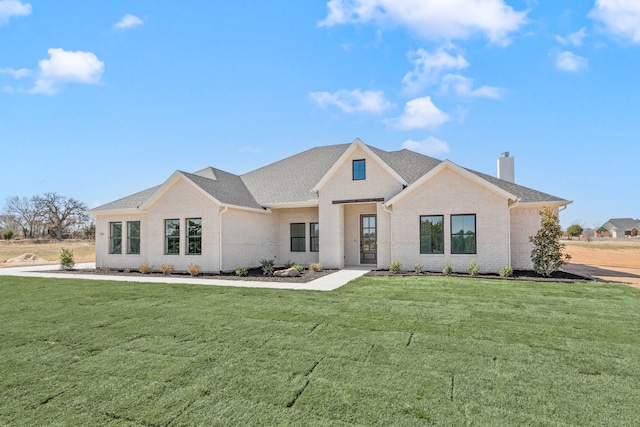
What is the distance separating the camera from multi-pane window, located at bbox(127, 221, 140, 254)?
700 inches

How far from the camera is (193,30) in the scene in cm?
1259

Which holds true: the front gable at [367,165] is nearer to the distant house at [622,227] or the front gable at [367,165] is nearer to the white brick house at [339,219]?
the white brick house at [339,219]

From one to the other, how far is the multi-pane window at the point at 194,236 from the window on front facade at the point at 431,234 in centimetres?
1019

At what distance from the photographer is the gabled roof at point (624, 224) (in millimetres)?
83062

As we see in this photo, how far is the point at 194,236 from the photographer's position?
16250 mm

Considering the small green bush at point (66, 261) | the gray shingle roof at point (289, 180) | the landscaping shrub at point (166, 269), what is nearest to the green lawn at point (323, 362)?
the landscaping shrub at point (166, 269)

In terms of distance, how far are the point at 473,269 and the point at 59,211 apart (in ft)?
216

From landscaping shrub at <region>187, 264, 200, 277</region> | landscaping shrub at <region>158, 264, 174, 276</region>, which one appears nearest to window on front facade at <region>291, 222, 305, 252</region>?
landscaping shrub at <region>187, 264, 200, 277</region>

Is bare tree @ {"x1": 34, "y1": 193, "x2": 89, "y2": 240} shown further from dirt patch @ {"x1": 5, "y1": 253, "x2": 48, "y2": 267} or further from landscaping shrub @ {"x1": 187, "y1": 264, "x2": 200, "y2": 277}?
landscaping shrub @ {"x1": 187, "y1": 264, "x2": 200, "y2": 277}

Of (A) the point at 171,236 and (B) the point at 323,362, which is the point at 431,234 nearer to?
(B) the point at 323,362

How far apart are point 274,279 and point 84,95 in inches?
455

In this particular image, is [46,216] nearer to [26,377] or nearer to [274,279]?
[274,279]

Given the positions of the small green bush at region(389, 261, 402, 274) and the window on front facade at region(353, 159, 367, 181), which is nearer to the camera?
the small green bush at region(389, 261, 402, 274)

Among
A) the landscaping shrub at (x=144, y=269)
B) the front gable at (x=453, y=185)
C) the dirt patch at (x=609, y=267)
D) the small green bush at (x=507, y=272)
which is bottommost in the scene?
the dirt patch at (x=609, y=267)
